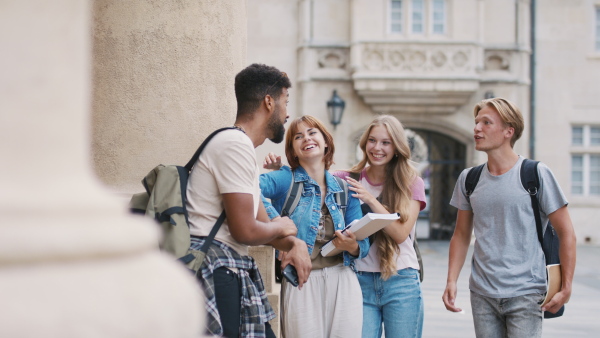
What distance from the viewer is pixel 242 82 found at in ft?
9.10

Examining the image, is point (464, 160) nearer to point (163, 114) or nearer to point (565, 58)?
point (565, 58)

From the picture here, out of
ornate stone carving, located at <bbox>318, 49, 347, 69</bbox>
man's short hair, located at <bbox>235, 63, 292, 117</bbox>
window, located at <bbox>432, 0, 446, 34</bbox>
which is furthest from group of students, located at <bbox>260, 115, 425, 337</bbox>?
window, located at <bbox>432, 0, 446, 34</bbox>

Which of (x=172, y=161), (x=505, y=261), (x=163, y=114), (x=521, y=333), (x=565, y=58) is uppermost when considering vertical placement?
(x=565, y=58)

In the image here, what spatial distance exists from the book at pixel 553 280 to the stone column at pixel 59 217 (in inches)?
97.8

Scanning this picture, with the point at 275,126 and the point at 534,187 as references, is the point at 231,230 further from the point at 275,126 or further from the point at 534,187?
the point at 534,187

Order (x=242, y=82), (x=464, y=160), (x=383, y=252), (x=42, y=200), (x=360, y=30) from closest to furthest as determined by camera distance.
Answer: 1. (x=42, y=200)
2. (x=242, y=82)
3. (x=383, y=252)
4. (x=360, y=30)
5. (x=464, y=160)

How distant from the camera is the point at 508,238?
3420mm

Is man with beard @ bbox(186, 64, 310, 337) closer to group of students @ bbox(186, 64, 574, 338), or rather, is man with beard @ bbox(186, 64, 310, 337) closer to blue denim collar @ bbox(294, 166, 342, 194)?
group of students @ bbox(186, 64, 574, 338)

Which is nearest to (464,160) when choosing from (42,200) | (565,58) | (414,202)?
(565,58)

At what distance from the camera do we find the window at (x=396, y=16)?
16.0 meters

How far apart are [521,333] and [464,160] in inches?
563

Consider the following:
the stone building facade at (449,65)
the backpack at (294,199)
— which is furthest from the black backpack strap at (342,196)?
the stone building facade at (449,65)

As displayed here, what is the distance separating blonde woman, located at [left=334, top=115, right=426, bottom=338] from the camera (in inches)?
142

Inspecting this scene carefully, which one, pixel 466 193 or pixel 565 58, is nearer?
pixel 466 193
